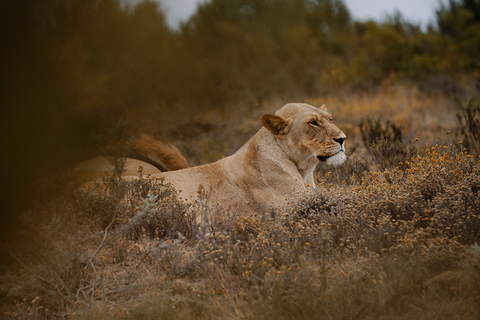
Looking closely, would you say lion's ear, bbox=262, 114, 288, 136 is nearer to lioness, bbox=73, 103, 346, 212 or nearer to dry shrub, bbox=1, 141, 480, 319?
lioness, bbox=73, 103, 346, 212

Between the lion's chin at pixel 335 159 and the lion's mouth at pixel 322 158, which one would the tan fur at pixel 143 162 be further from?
the lion's chin at pixel 335 159

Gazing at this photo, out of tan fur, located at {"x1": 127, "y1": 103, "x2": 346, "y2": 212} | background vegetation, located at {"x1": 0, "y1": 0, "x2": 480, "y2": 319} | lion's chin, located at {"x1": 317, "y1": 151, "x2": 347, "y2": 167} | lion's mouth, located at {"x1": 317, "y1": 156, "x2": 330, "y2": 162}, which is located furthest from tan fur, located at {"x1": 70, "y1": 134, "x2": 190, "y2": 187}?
lion's chin, located at {"x1": 317, "y1": 151, "x2": 347, "y2": 167}

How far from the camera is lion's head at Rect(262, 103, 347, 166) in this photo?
5.18m

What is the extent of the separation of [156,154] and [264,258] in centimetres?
312

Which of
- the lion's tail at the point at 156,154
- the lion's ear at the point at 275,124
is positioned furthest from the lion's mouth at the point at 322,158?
the lion's tail at the point at 156,154

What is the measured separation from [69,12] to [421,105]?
14514mm

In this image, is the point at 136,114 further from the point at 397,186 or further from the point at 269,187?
the point at 397,186

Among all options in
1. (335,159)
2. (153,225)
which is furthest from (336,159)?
(153,225)

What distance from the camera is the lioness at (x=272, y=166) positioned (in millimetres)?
5090

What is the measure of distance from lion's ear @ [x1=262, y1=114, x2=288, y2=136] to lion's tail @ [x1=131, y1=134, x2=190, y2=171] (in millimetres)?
1608

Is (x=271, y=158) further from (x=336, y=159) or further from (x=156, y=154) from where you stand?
(x=156, y=154)

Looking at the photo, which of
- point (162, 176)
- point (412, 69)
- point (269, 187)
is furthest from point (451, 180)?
point (412, 69)

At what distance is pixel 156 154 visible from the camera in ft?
20.2

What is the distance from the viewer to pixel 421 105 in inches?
605
